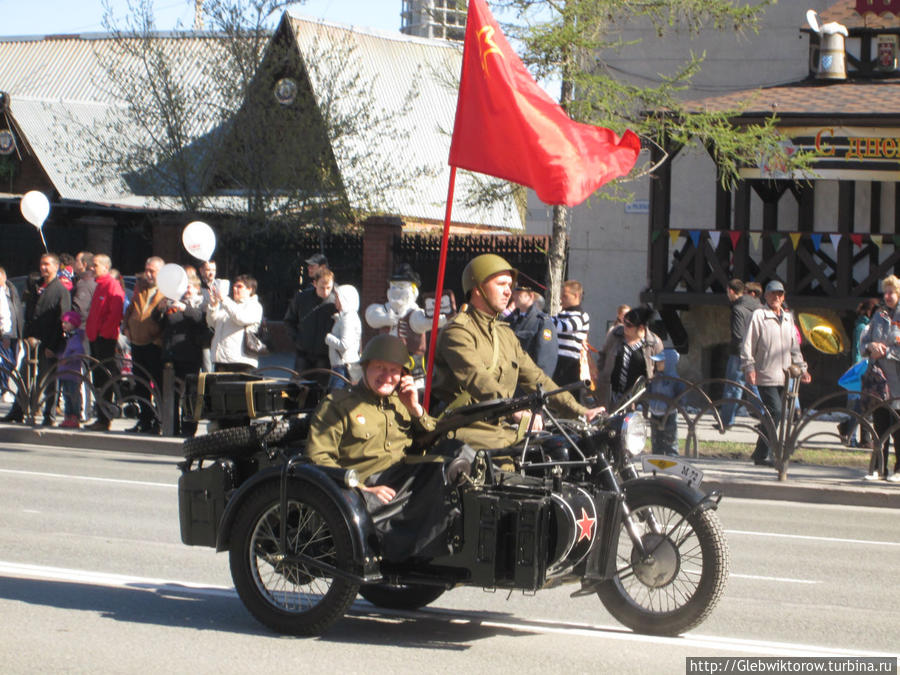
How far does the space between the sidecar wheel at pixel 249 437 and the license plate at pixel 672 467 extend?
170 cm

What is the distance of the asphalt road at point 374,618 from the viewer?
19.1ft

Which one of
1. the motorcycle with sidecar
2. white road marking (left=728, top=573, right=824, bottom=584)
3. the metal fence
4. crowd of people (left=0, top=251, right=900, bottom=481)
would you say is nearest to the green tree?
crowd of people (left=0, top=251, right=900, bottom=481)

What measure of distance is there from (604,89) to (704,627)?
36.6ft

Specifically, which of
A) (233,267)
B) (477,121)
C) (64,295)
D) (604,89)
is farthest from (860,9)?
(477,121)

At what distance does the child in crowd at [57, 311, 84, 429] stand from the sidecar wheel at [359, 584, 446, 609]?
9.38m

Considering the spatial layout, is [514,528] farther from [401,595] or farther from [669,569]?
[401,595]

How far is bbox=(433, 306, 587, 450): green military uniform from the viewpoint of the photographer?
6461mm

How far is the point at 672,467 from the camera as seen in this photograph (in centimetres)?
633

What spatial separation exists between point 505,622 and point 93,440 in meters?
9.48

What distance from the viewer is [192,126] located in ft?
92.3

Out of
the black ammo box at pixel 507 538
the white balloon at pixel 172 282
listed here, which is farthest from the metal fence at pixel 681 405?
the black ammo box at pixel 507 538

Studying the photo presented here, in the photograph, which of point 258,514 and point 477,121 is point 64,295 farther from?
point 258,514

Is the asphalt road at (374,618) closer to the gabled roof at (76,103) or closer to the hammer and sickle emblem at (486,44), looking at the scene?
the hammer and sickle emblem at (486,44)

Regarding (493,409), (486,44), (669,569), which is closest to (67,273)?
(486,44)
